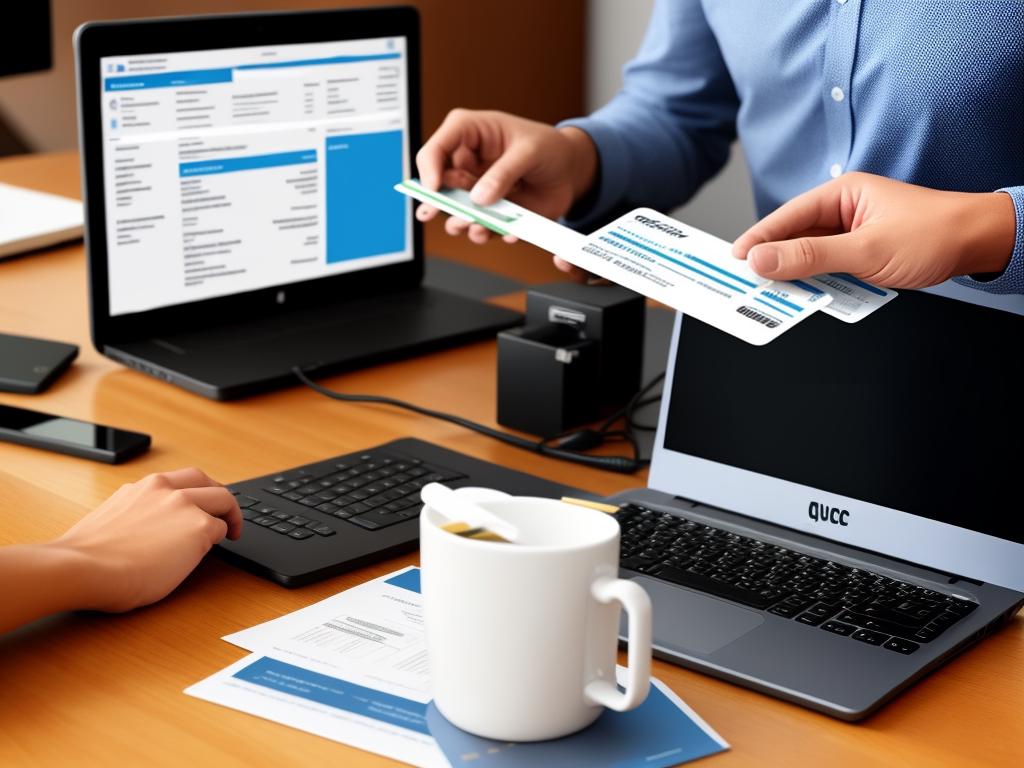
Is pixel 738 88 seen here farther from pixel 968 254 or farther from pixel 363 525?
pixel 363 525

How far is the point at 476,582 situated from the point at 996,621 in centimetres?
43

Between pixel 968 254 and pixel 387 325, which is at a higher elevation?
pixel 968 254

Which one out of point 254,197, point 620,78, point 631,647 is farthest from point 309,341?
point 620,78

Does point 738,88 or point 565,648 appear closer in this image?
point 565,648

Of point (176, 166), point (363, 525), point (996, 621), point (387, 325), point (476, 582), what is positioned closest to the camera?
point (476, 582)

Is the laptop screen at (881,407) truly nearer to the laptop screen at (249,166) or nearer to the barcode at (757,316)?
the barcode at (757,316)

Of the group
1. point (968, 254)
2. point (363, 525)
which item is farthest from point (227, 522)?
point (968, 254)

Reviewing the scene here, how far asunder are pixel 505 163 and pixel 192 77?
15.8 inches

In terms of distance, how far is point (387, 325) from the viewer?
5.27 ft

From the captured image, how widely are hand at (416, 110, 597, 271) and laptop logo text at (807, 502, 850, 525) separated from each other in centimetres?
32

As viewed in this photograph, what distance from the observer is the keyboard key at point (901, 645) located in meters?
0.88

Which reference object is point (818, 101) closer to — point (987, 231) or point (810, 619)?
point (987, 231)

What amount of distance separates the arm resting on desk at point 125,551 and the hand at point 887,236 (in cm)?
45

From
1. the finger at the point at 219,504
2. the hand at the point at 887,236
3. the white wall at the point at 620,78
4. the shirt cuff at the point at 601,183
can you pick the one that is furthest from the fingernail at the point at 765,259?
the white wall at the point at 620,78
